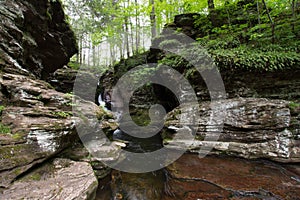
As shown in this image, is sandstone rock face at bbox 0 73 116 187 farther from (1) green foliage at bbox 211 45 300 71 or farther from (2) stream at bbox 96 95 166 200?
(1) green foliage at bbox 211 45 300 71

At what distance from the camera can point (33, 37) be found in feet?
29.4

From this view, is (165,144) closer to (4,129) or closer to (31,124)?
(31,124)

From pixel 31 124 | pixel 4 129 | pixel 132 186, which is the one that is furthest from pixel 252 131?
pixel 4 129

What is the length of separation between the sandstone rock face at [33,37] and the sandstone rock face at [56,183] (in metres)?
4.40

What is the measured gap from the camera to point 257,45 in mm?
6961

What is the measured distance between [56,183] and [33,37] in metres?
9.10

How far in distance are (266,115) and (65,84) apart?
15.6m

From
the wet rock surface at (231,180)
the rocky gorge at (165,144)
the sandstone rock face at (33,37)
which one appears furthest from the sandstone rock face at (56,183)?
the sandstone rock face at (33,37)

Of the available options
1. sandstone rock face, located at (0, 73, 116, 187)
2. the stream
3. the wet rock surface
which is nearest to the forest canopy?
the wet rock surface

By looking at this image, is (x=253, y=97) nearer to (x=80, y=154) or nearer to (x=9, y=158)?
(x=80, y=154)

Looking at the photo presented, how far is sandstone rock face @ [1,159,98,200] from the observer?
288 cm

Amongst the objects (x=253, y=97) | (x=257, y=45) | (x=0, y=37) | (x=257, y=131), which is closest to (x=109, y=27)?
(x=0, y=37)

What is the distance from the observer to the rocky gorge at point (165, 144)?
3498 millimetres

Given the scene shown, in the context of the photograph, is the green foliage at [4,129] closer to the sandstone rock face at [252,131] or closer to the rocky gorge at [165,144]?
the rocky gorge at [165,144]
